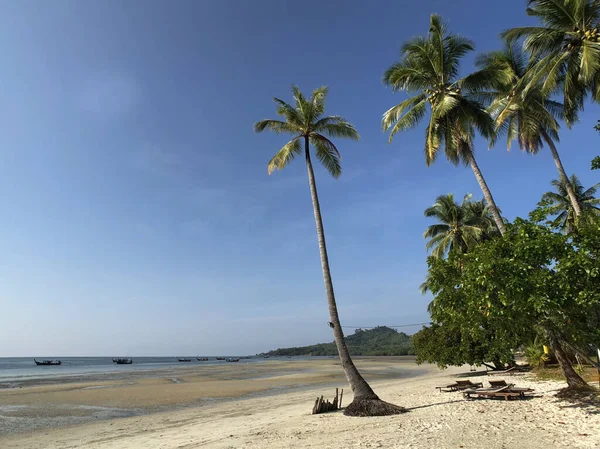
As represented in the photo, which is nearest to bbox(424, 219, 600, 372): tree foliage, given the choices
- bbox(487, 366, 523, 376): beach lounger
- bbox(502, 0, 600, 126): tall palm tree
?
bbox(502, 0, 600, 126): tall palm tree

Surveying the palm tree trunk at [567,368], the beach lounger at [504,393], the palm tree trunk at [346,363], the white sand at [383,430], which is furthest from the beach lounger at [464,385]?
the palm tree trunk at [346,363]

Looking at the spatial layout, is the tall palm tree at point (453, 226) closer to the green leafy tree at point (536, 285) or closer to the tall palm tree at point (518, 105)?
the tall palm tree at point (518, 105)

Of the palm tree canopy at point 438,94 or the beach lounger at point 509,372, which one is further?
the beach lounger at point 509,372

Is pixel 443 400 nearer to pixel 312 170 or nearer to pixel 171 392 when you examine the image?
pixel 312 170

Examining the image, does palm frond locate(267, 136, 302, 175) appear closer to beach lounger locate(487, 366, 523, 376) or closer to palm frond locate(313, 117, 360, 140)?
palm frond locate(313, 117, 360, 140)

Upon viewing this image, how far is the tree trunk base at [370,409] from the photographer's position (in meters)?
12.6

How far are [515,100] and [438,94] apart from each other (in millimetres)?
3624

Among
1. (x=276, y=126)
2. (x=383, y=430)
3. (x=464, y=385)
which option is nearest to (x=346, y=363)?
(x=383, y=430)

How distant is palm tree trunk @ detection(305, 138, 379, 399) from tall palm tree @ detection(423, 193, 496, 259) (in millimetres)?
18190

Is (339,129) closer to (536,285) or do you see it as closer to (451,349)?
(536,285)

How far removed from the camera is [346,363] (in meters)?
14.0

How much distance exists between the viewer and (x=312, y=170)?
1680 cm

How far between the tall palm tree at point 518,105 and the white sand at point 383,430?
36.9 feet

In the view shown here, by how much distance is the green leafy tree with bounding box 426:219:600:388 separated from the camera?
29.4ft
